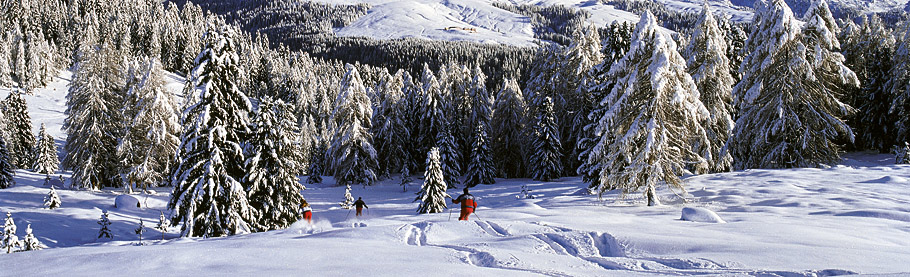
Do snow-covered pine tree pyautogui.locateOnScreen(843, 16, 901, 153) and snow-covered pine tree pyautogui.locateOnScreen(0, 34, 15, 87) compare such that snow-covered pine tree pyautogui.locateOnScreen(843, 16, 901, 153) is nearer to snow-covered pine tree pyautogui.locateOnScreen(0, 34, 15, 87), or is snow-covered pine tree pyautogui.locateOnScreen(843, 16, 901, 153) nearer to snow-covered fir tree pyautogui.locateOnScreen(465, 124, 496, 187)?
snow-covered fir tree pyautogui.locateOnScreen(465, 124, 496, 187)

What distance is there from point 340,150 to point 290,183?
1903cm

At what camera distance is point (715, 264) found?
6.35 metres

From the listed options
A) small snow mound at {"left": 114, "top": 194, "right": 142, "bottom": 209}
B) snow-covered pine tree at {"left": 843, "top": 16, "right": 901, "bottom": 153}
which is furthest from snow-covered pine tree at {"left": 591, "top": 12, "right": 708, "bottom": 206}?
small snow mound at {"left": 114, "top": 194, "right": 142, "bottom": 209}

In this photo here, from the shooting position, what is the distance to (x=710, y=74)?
24.0 metres

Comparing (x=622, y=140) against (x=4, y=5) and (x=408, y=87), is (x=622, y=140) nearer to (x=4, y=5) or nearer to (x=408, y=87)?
(x=408, y=87)

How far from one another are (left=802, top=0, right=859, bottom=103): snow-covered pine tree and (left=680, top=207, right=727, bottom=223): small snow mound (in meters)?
15.7

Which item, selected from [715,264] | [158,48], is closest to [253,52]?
[158,48]

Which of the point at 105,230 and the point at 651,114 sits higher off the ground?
the point at 651,114

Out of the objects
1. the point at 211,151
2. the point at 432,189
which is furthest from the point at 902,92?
the point at 211,151

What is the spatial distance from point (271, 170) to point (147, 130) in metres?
17.7

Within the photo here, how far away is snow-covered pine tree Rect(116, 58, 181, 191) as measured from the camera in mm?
31203

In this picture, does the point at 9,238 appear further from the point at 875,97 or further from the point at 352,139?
the point at 875,97

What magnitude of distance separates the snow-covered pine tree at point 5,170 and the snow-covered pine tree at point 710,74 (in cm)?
4808

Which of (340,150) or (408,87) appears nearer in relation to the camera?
(340,150)
